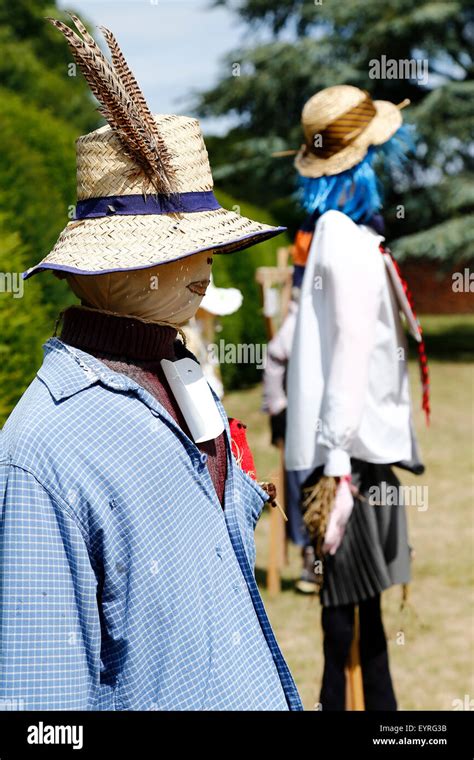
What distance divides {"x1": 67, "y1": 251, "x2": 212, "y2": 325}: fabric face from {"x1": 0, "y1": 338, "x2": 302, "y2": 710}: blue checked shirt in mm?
112

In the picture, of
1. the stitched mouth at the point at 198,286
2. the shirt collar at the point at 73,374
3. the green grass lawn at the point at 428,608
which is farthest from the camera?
the green grass lawn at the point at 428,608

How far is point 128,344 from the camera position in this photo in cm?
171

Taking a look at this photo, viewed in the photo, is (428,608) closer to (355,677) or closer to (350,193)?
(355,677)

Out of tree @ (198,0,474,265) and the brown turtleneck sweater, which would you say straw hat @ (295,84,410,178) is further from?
tree @ (198,0,474,265)

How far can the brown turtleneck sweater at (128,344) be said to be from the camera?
5.55 feet

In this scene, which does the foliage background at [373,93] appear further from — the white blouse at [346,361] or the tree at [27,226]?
the white blouse at [346,361]

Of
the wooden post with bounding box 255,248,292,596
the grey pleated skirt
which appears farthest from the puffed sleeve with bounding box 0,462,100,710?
the wooden post with bounding box 255,248,292,596

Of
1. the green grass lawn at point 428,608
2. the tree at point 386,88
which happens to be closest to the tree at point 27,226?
the green grass lawn at point 428,608

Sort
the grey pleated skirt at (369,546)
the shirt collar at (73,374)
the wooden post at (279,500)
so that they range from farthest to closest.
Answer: the wooden post at (279,500) < the grey pleated skirt at (369,546) < the shirt collar at (73,374)

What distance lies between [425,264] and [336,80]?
7642 mm

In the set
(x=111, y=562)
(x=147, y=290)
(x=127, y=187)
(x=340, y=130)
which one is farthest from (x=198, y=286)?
(x=340, y=130)

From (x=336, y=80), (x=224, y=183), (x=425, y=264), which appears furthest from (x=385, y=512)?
(x=425, y=264)

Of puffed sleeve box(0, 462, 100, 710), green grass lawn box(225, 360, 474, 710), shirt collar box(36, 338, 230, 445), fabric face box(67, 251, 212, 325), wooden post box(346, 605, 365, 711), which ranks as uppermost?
fabric face box(67, 251, 212, 325)

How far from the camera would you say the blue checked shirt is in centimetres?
145
